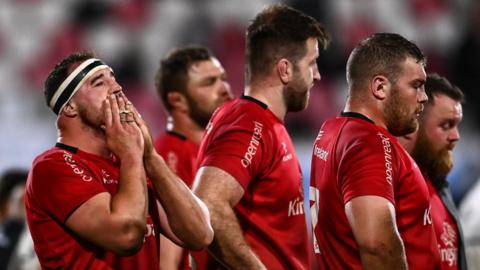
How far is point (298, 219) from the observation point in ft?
16.7

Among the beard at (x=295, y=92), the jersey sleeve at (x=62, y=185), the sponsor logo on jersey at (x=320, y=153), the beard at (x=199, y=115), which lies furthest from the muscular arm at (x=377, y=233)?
the beard at (x=199, y=115)

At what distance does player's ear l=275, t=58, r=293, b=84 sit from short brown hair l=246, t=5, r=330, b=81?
0.02 metres

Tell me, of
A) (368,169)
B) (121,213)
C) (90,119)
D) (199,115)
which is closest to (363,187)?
(368,169)

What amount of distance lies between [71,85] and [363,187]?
1.28m

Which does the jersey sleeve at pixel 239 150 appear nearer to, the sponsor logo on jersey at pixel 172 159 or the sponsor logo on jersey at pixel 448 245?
the sponsor logo on jersey at pixel 448 245

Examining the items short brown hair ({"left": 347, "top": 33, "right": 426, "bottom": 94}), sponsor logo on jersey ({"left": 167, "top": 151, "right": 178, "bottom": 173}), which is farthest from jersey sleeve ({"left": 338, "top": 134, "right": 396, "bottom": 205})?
sponsor logo on jersey ({"left": 167, "top": 151, "right": 178, "bottom": 173})

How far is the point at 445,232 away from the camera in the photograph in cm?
519

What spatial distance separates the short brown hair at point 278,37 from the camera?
529cm

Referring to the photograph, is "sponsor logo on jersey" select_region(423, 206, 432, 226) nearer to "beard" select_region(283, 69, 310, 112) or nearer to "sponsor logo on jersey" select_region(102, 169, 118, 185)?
"beard" select_region(283, 69, 310, 112)

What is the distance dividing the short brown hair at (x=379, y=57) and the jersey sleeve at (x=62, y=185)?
1.24m

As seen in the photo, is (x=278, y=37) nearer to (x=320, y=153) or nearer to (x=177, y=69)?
(x=320, y=153)

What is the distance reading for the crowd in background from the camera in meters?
10.5

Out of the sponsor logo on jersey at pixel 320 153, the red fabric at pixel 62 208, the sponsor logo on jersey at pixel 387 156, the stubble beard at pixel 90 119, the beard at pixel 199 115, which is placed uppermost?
the sponsor logo on jersey at pixel 387 156

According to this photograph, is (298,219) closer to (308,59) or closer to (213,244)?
(213,244)
